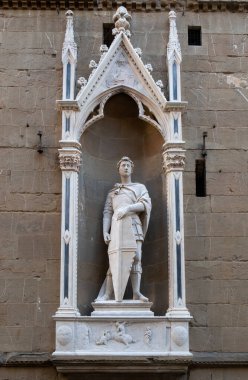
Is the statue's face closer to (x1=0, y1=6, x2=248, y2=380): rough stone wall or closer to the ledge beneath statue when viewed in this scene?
(x1=0, y1=6, x2=248, y2=380): rough stone wall

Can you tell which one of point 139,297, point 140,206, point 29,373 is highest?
point 140,206

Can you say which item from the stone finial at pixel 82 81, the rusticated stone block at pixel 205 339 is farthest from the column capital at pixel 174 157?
the rusticated stone block at pixel 205 339

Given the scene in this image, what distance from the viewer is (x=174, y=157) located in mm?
11469

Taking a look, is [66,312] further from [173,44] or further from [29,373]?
[173,44]

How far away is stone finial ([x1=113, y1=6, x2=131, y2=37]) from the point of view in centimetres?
1209

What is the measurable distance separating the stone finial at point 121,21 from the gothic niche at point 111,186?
3.01ft

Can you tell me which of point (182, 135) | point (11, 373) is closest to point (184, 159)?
point (182, 135)

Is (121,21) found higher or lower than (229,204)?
higher

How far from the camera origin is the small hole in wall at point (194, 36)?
12.5 m

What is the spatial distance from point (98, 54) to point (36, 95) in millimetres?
1120

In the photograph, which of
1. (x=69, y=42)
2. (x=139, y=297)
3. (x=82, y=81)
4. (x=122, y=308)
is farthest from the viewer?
(x=69, y=42)

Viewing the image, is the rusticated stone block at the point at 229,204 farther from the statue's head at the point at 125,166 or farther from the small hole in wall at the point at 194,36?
the small hole in wall at the point at 194,36

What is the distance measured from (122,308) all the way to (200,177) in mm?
2273

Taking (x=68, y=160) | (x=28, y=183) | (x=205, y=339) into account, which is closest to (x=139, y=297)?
(x=205, y=339)
